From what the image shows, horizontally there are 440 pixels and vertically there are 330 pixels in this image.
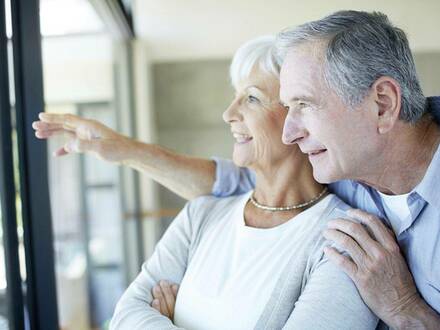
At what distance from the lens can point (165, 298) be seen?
1137 millimetres

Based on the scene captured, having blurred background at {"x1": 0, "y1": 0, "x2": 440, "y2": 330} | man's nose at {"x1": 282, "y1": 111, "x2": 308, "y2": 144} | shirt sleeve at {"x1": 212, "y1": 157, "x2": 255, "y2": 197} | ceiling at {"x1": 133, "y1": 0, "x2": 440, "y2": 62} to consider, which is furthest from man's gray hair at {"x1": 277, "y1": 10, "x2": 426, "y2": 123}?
blurred background at {"x1": 0, "y1": 0, "x2": 440, "y2": 330}

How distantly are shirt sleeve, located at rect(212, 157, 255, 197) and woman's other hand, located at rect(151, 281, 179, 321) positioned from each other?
0.33 meters

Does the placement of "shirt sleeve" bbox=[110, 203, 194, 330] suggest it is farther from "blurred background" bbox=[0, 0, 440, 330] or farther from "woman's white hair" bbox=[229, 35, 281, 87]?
"blurred background" bbox=[0, 0, 440, 330]

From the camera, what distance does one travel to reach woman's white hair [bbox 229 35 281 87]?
1.16 m

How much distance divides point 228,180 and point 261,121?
0.26 meters

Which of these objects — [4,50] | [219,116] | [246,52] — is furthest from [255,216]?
[219,116]

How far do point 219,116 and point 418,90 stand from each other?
273cm

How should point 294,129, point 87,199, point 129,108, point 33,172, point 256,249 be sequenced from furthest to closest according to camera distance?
point 87,199
point 129,108
point 33,172
point 256,249
point 294,129

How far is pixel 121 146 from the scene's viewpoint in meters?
1.31

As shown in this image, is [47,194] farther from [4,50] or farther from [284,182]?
[284,182]

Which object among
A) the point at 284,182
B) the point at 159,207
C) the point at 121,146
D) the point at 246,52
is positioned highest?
the point at 246,52

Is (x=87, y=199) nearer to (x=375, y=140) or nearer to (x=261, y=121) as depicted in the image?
(x=261, y=121)

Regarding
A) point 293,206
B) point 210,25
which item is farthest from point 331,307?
point 210,25

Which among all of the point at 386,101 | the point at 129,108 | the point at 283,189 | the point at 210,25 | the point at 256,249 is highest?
the point at 210,25
